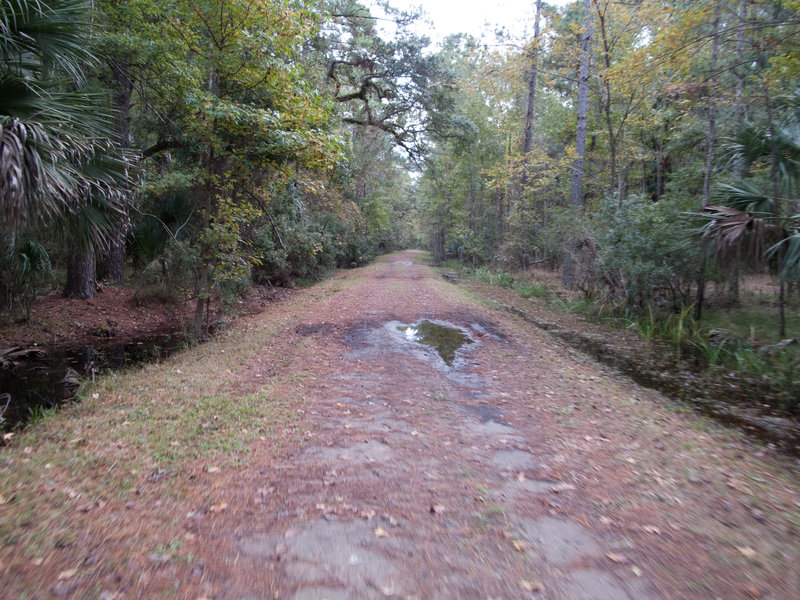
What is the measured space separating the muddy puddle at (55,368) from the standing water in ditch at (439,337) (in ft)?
15.0

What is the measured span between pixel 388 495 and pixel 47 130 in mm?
5070

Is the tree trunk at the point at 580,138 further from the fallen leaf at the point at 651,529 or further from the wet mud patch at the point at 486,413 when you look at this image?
the fallen leaf at the point at 651,529

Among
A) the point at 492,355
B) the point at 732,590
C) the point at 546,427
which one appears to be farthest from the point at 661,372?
the point at 732,590

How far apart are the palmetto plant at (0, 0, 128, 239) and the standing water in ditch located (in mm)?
5314

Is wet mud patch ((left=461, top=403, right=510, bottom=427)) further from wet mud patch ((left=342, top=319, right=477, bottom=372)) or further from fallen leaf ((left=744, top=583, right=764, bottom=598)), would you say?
fallen leaf ((left=744, top=583, right=764, bottom=598))

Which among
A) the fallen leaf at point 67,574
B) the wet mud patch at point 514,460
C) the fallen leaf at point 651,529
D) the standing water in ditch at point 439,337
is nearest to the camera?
the fallen leaf at point 67,574

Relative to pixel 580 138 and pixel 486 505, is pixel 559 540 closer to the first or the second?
pixel 486 505

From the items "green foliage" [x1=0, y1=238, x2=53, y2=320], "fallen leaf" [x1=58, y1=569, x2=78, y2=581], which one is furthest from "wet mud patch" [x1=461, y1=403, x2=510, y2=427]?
"green foliage" [x1=0, y1=238, x2=53, y2=320]

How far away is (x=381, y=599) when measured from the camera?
2.18 metres

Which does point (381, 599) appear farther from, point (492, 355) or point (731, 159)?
point (731, 159)

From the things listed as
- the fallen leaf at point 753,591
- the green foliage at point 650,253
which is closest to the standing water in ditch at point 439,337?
the green foliage at point 650,253

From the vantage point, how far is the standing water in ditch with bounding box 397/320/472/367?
25.0 feet

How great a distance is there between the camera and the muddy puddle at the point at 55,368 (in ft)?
17.3

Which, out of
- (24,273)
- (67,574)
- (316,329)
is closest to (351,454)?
(67,574)
